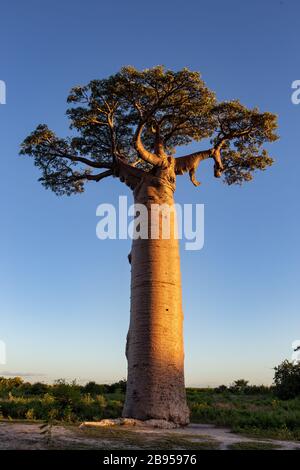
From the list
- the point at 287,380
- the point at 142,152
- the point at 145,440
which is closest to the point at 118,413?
the point at 145,440

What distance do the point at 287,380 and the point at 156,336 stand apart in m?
9.95

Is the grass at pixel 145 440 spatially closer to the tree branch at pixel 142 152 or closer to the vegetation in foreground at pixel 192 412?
the vegetation in foreground at pixel 192 412

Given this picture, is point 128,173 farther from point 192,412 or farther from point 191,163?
point 192,412

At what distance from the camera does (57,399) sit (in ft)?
40.8

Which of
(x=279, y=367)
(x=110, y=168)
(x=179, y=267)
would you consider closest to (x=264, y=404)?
(x=279, y=367)

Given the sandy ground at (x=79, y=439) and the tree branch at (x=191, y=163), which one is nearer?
the sandy ground at (x=79, y=439)

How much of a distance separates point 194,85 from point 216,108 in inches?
45.4

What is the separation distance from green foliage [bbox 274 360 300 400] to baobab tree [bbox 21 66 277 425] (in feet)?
25.3

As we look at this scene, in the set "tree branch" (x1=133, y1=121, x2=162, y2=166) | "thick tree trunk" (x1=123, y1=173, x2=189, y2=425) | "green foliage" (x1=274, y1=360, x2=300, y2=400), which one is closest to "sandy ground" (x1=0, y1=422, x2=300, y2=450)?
"thick tree trunk" (x1=123, y1=173, x2=189, y2=425)

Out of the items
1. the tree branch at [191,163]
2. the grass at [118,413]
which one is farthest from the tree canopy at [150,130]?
the grass at [118,413]

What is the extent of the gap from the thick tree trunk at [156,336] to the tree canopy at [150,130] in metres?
2.35

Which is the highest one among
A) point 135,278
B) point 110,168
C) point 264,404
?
point 110,168

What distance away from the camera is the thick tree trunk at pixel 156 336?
10.2 metres

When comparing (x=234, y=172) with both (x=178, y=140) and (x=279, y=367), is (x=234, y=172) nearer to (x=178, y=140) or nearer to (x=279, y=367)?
(x=178, y=140)
